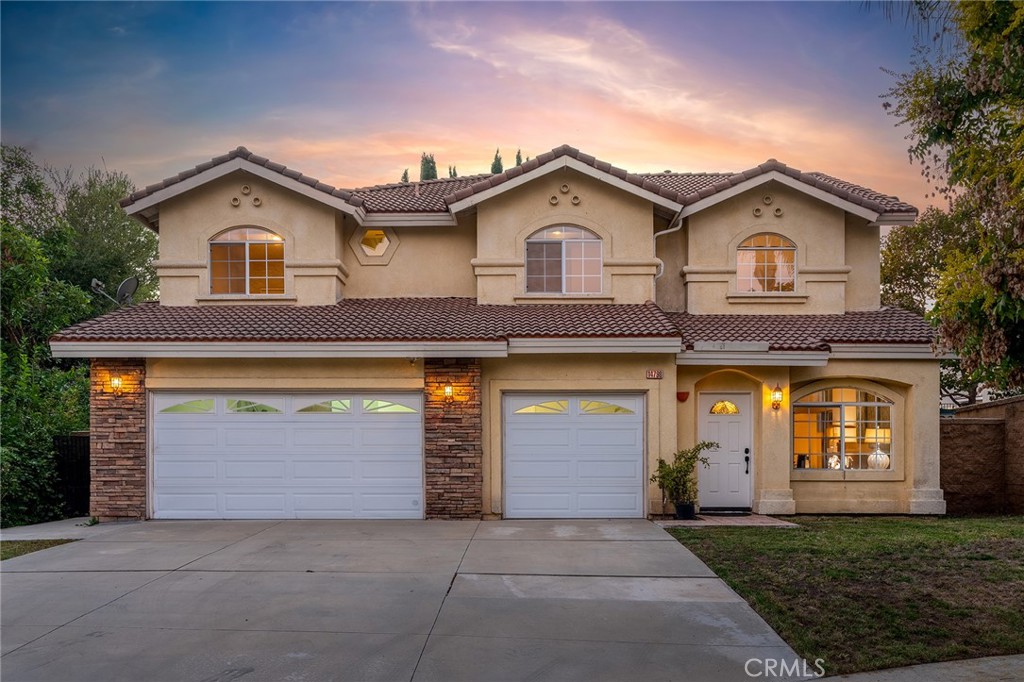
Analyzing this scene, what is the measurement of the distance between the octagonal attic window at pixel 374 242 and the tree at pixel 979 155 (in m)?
10.5

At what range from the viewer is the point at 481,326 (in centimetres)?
1232

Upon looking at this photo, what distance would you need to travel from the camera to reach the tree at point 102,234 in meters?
32.5

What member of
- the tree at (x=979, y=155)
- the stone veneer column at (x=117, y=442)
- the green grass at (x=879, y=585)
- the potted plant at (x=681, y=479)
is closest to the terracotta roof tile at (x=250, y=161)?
the stone veneer column at (x=117, y=442)

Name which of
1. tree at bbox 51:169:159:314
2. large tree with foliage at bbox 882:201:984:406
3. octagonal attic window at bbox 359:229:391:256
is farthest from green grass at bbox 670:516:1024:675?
tree at bbox 51:169:159:314

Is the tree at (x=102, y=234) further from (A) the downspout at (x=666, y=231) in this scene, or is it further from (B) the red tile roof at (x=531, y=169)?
(A) the downspout at (x=666, y=231)

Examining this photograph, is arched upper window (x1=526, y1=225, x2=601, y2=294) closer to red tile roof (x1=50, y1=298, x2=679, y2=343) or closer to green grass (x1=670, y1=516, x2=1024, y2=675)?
red tile roof (x1=50, y1=298, x2=679, y2=343)

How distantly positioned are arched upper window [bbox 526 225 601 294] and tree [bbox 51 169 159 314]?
25.7 m

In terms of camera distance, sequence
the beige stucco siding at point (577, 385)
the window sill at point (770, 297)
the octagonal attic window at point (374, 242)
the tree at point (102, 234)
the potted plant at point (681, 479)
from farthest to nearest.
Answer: the tree at point (102, 234), the octagonal attic window at point (374, 242), the window sill at point (770, 297), the beige stucco siding at point (577, 385), the potted plant at point (681, 479)

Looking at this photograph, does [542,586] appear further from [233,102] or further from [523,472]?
[233,102]

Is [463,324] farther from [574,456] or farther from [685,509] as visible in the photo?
[685,509]

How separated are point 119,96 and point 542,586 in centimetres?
1481

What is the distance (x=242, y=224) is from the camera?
14125mm

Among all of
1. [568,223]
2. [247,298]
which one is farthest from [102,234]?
[568,223]

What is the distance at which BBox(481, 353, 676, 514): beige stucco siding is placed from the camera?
1247 centimetres
